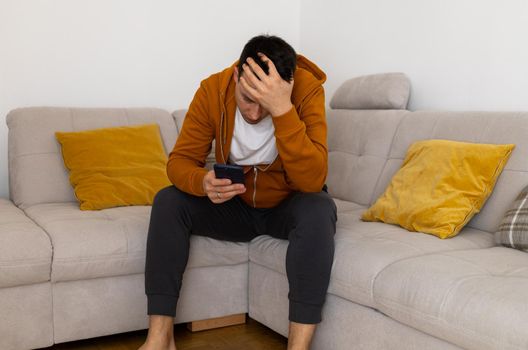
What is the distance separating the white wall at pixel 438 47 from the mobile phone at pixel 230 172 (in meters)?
1.28

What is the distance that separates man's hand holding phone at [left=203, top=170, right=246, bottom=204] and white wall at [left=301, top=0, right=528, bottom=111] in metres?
1.29

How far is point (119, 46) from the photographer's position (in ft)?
11.1

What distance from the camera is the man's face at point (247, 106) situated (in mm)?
1901

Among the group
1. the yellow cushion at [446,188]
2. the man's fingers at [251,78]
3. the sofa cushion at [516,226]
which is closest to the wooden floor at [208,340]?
the yellow cushion at [446,188]

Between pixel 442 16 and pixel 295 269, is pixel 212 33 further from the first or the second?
pixel 295 269

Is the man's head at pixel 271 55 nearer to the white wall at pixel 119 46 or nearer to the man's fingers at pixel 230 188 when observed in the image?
the man's fingers at pixel 230 188

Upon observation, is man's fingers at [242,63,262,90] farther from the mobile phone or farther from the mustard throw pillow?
the mustard throw pillow

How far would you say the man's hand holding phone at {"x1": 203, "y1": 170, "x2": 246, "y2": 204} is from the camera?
6.31 ft

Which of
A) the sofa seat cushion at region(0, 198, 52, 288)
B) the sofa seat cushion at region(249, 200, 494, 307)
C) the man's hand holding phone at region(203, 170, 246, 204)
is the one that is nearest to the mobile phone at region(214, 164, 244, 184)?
the man's hand holding phone at region(203, 170, 246, 204)

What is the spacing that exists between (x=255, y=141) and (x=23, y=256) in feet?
2.72

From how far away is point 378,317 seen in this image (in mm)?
1809

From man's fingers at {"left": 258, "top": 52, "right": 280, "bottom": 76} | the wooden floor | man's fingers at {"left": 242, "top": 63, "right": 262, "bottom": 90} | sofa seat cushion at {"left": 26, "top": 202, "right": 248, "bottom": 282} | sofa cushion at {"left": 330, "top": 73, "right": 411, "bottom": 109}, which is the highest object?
man's fingers at {"left": 258, "top": 52, "right": 280, "bottom": 76}

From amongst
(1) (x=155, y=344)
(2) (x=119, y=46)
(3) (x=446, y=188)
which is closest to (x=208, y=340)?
(1) (x=155, y=344)

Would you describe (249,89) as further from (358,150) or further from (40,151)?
(40,151)
